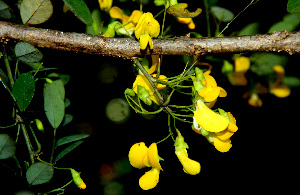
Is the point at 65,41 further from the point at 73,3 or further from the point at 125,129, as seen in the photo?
the point at 125,129

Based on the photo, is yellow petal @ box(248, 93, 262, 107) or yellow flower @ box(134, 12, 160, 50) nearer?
yellow flower @ box(134, 12, 160, 50)

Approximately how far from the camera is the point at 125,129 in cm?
106

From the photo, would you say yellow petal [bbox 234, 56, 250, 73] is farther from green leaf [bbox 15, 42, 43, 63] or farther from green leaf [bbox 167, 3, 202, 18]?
green leaf [bbox 15, 42, 43, 63]

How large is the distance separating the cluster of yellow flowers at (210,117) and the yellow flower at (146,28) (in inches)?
4.3

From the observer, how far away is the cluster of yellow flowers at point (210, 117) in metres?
0.54

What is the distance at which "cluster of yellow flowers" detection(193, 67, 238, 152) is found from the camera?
0.54m

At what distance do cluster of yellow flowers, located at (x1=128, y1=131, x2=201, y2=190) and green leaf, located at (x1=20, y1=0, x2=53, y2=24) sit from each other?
0.33 m

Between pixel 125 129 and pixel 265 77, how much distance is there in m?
0.52

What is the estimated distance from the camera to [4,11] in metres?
0.65

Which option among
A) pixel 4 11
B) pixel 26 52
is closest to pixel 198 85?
pixel 26 52

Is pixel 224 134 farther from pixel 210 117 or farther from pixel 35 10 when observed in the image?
pixel 35 10

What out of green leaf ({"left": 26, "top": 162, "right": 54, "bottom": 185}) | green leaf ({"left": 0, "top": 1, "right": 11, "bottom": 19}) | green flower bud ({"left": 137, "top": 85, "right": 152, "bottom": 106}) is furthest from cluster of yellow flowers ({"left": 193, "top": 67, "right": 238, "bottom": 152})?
green leaf ({"left": 0, "top": 1, "right": 11, "bottom": 19})

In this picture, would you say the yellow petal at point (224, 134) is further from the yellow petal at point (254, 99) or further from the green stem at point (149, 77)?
the yellow petal at point (254, 99)

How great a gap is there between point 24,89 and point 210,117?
1.23 ft
